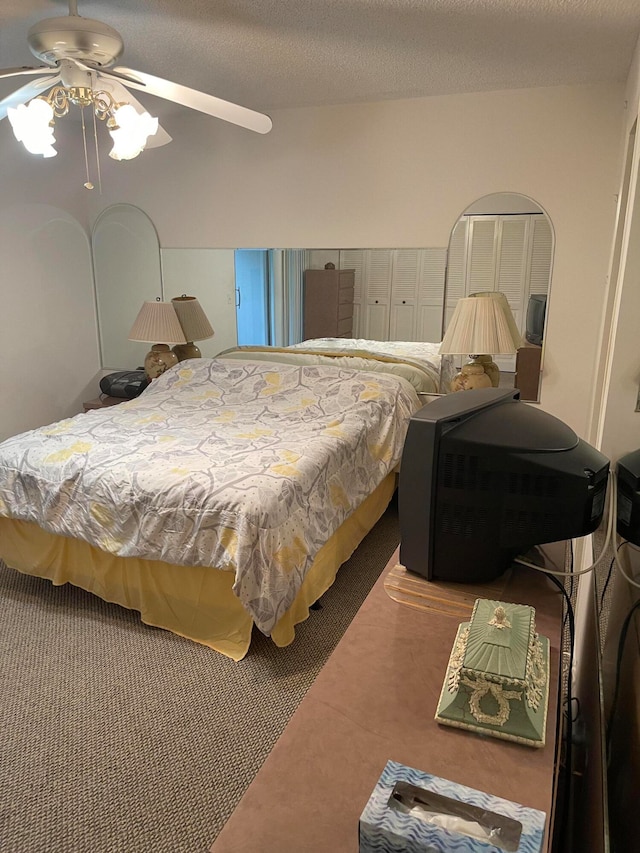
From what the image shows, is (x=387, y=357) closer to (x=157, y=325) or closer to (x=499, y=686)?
(x=157, y=325)

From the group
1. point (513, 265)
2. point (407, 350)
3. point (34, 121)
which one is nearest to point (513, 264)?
point (513, 265)

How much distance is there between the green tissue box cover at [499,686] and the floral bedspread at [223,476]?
124 centimetres

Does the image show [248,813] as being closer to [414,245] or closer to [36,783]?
[36,783]

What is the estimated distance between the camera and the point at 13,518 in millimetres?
2535

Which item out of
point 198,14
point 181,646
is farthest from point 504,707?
point 198,14

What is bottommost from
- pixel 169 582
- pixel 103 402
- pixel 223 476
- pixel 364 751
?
pixel 169 582

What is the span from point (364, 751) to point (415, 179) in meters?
3.28

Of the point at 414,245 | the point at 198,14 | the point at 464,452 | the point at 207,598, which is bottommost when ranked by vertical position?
the point at 207,598

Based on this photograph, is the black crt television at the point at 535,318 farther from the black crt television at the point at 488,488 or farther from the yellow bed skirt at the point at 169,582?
the black crt television at the point at 488,488

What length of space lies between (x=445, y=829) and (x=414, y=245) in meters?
3.29

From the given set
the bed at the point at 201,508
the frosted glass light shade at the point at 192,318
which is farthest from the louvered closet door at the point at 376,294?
the frosted glass light shade at the point at 192,318

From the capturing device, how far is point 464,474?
1.10m

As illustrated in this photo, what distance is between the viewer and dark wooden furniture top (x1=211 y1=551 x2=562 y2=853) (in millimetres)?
701

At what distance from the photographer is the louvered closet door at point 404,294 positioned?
11.6ft
